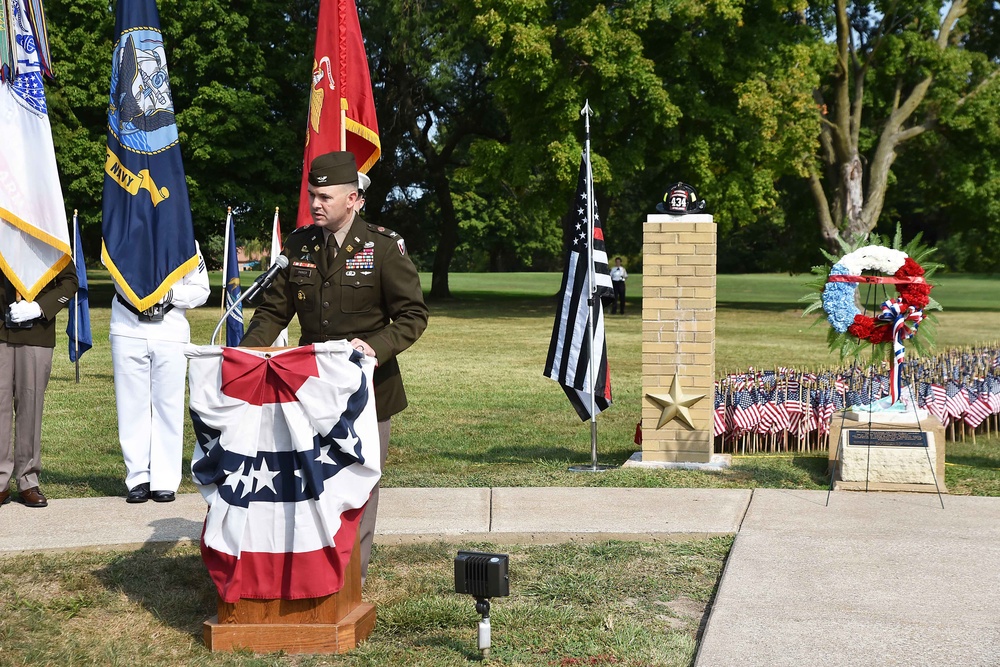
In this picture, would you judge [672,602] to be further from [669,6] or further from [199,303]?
[669,6]

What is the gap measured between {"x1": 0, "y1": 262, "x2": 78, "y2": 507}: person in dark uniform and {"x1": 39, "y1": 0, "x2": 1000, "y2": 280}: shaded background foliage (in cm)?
2400

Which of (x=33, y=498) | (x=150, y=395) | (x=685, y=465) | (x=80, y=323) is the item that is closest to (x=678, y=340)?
(x=685, y=465)

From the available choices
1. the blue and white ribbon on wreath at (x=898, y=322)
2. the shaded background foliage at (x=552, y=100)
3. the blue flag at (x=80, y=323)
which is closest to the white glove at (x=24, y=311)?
the blue and white ribbon on wreath at (x=898, y=322)

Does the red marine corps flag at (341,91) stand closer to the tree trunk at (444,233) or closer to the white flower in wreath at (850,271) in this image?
the white flower in wreath at (850,271)

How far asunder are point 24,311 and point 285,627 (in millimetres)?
3670

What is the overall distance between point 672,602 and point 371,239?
2.28m

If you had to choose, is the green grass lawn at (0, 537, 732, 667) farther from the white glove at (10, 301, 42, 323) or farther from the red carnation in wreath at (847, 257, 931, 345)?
the red carnation in wreath at (847, 257, 931, 345)

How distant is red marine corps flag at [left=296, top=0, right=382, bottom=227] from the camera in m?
8.04

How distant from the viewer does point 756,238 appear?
266ft

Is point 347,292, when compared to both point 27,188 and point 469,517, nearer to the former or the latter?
point 469,517

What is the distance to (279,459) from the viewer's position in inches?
195

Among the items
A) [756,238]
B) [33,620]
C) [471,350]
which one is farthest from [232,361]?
[756,238]

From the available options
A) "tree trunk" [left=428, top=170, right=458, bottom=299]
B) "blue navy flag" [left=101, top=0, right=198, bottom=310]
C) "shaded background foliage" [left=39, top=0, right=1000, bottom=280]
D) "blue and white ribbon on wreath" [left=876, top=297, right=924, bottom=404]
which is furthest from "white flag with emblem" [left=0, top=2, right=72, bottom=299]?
"tree trunk" [left=428, top=170, right=458, bottom=299]

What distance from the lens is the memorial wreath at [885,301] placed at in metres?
8.33
